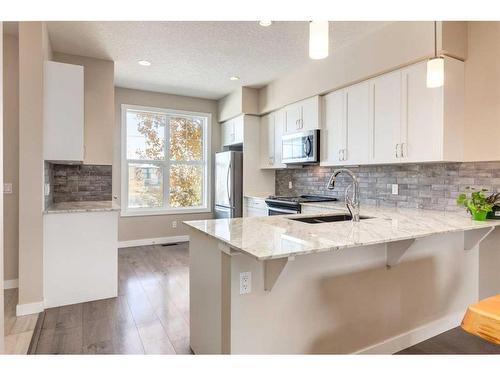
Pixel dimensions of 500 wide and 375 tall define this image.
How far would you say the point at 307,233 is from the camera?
169 cm

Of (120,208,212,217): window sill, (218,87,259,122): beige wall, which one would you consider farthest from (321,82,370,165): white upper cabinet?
(120,208,212,217): window sill

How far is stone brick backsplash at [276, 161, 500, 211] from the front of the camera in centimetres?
266

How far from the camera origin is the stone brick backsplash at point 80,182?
387 centimetres

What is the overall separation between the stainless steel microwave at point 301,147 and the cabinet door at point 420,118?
1.12 meters

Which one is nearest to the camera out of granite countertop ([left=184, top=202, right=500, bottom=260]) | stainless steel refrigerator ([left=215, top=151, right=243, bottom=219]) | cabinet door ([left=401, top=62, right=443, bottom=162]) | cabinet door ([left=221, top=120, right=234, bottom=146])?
granite countertop ([left=184, top=202, right=500, bottom=260])

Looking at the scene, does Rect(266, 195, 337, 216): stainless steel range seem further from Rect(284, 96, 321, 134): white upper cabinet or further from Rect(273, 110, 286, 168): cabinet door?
Rect(284, 96, 321, 134): white upper cabinet

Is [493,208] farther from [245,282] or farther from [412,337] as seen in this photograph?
[245,282]

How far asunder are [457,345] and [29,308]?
309 cm

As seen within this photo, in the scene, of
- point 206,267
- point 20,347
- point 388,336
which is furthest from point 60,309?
point 388,336

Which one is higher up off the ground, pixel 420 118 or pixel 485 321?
pixel 420 118

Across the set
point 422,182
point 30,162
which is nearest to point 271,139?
point 422,182

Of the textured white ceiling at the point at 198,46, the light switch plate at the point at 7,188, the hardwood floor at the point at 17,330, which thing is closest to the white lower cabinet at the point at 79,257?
the hardwood floor at the point at 17,330

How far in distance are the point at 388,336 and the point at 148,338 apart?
167cm

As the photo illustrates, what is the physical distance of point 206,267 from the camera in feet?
5.96
